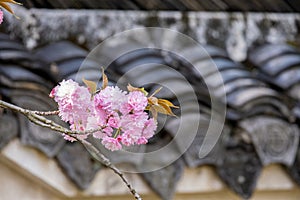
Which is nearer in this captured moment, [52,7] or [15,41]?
[15,41]

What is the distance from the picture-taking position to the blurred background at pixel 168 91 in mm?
2238

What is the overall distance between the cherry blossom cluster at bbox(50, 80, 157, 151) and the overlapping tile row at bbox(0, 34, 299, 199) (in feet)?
2.50

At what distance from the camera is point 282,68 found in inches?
111

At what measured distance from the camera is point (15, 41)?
2.67 meters

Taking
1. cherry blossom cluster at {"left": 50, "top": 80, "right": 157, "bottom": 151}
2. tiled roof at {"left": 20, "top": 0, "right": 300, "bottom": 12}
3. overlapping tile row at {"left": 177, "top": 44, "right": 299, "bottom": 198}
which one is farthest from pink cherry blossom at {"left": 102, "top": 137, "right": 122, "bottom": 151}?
tiled roof at {"left": 20, "top": 0, "right": 300, "bottom": 12}

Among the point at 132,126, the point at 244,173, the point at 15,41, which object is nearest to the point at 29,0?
the point at 15,41

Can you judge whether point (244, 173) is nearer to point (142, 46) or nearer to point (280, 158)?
point (280, 158)

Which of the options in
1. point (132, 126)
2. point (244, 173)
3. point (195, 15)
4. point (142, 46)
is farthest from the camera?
point (195, 15)

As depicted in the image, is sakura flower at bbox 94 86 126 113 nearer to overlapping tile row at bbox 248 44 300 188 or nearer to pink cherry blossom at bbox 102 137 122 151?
pink cherry blossom at bbox 102 137 122 151

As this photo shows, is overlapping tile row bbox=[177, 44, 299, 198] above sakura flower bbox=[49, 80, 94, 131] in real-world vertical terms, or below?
below

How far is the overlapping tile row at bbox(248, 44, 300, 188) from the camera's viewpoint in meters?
2.58

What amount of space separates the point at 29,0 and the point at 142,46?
1.52 ft

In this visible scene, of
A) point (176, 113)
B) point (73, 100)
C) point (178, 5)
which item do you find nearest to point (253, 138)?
point (176, 113)

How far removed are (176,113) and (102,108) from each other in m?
1.05
